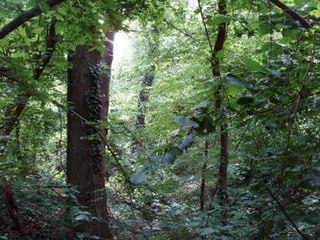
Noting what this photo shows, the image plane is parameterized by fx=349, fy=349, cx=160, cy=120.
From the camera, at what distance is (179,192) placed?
717 centimetres

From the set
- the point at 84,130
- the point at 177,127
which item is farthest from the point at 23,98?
the point at 177,127

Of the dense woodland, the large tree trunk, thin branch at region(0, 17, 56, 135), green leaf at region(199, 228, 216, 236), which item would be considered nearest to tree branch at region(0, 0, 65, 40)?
the dense woodland

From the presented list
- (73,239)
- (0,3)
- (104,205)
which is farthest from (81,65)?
(0,3)

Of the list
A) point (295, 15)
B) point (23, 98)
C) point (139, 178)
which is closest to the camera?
point (139, 178)

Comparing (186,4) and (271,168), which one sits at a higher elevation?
(186,4)

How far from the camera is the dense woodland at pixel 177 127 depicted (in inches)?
57.9

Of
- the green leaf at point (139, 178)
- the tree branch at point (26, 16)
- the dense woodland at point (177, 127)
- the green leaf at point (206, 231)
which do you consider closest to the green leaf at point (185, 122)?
the dense woodland at point (177, 127)

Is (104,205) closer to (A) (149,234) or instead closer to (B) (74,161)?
(B) (74,161)

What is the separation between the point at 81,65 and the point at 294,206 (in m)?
5.15

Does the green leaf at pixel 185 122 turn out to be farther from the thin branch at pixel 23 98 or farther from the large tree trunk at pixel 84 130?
the large tree trunk at pixel 84 130

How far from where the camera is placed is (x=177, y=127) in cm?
155

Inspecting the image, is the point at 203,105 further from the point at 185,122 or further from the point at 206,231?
the point at 206,231

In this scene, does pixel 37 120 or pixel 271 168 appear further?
pixel 37 120

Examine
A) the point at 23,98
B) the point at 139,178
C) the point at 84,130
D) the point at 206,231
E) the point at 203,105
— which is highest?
the point at 84,130
